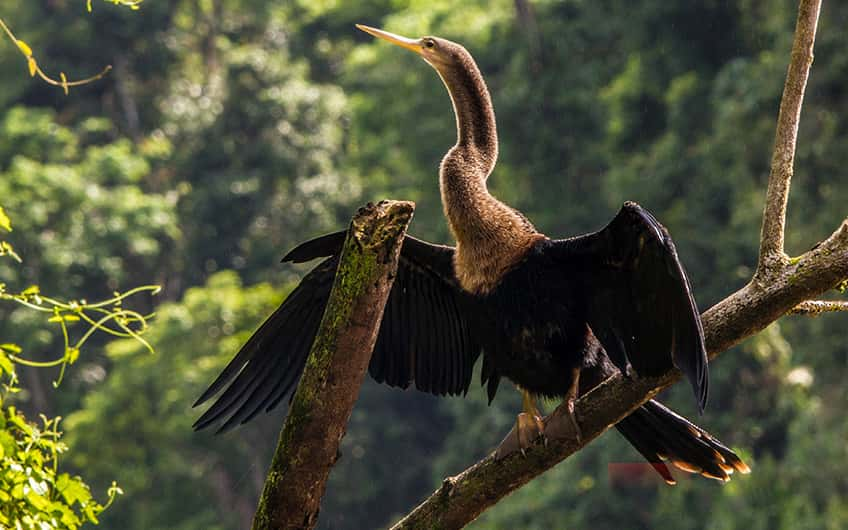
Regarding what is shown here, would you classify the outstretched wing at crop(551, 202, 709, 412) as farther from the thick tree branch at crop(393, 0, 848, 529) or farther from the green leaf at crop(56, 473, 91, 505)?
the green leaf at crop(56, 473, 91, 505)

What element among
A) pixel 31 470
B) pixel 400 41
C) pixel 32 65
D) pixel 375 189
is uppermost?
pixel 32 65

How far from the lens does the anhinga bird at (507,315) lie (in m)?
3.62

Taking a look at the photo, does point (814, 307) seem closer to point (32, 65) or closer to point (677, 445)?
point (677, 445)

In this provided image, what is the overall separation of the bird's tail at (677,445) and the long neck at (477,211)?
54 cm

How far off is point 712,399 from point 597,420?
14.9 metres

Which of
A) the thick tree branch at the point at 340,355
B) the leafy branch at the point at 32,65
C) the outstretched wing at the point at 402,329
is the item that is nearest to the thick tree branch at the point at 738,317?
the thick tree branch at the point at 340,355

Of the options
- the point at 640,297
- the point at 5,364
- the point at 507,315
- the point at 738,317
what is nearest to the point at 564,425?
the point at 640,297

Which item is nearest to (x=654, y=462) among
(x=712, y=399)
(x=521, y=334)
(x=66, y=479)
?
(x=521, y=334)

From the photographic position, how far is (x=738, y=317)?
3301mm

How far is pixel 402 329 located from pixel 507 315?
561 millimetres

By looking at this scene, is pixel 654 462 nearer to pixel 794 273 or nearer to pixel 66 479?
pixel 794 273

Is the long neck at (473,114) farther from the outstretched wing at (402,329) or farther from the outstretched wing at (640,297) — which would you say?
the outstretched wing at (640,297)

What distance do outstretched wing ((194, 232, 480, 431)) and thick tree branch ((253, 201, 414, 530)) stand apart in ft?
4.07

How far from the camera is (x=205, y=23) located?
31.8 m
